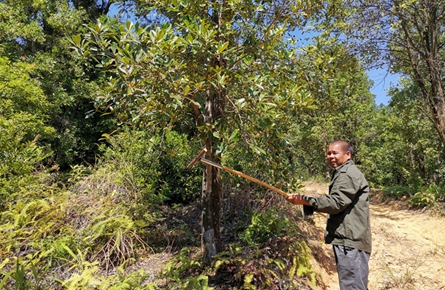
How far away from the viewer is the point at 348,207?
2.53m

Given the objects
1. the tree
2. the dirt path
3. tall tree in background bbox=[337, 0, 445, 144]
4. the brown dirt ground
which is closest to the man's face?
the tree

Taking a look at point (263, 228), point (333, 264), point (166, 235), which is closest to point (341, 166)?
point (263, 228)

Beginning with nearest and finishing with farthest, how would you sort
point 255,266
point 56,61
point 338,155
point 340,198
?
point 340,198
point 338,155
point 255,266
point 56,61

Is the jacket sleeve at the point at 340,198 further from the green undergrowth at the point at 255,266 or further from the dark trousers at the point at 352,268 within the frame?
the green undergrowth at the point at 255,266

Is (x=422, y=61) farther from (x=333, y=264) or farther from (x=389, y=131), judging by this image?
(x=333, y=264)

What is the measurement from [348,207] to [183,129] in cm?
297

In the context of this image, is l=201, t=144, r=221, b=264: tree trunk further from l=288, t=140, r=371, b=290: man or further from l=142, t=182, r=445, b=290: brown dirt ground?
l=288, t=140, r=371, b=290: man

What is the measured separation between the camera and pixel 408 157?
9961 mm

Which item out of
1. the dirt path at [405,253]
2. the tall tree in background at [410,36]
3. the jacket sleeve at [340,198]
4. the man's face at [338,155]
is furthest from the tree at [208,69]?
the tall tree in background at [410,36]

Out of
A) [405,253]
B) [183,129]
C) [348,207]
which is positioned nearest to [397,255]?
[405,253]

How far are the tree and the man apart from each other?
71cm

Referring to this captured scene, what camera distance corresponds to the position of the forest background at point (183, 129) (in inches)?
101

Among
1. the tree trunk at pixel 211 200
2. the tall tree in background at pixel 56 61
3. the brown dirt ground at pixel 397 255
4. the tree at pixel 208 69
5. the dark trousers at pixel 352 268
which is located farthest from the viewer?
the tall tree in background at pixel 56 61

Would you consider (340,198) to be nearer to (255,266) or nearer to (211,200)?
(255,266)
